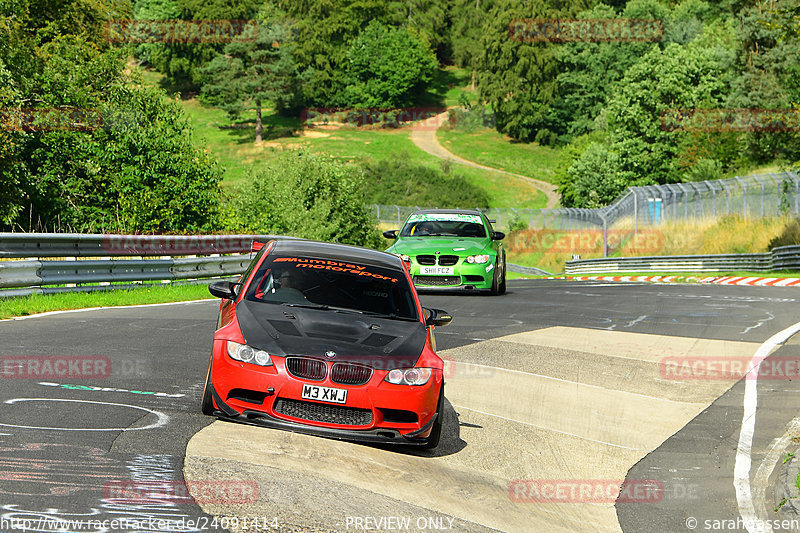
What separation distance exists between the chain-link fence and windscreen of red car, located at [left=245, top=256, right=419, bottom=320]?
36.4 meters

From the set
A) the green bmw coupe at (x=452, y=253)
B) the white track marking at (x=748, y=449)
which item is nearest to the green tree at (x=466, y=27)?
the green bmw coupe at (x=452, y=253)

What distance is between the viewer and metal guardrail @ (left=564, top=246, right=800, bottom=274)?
3553cm

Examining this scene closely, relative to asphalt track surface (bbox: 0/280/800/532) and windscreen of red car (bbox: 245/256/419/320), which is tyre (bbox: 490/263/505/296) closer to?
asphalt track surface (bbox: 0/280/800/532)

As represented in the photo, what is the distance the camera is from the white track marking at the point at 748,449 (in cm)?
618

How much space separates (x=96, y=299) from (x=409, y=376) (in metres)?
10.9

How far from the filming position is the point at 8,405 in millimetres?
7207

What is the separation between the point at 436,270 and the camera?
19281 mm

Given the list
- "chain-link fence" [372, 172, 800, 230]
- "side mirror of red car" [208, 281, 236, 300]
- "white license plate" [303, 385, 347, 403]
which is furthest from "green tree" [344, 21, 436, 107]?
"white license plate" [303, 385, 347, 403]

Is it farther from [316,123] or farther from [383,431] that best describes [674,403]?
[316,123]

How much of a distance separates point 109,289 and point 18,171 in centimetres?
1867

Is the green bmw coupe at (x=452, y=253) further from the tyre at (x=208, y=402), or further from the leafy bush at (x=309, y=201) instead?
the leafy bush at (x=309, y=201)

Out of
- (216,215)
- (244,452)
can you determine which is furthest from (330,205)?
(244,452)

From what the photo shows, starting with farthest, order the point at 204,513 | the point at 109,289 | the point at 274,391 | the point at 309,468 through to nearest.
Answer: the point at 109,289 < the point at 274,391 < the point at 309,468 < the point at 204,513

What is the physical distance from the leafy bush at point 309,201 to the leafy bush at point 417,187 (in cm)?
4189
